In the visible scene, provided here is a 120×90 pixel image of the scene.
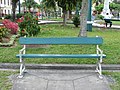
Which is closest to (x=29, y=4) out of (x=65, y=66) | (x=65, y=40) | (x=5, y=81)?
(x=65, y=66)

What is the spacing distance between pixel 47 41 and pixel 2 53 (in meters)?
2.38

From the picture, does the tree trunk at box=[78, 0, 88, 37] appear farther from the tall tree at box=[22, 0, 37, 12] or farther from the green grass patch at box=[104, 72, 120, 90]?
the tall tree at box=[22, 0, 37, 12]

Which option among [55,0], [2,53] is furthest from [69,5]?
[2,53]

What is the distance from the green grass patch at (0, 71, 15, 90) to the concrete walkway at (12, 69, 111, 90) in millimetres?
113

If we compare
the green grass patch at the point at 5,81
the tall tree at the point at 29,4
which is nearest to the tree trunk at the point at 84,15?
the green grass patch at the point at 5,81

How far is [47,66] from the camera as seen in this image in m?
7.49

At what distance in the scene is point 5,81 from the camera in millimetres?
6391

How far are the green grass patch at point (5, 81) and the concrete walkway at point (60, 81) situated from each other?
0.11m

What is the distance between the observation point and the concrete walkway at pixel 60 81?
237 inches

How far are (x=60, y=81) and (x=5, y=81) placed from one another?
125cm

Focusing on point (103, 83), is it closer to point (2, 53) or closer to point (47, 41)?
point (47, 41)

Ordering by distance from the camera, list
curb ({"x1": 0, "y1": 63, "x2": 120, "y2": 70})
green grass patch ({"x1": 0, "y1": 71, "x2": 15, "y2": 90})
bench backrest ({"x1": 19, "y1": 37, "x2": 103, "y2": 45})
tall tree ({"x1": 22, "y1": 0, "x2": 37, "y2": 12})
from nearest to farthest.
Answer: green grass patch ({"x1": 0, "y1": 71, "x2": 15, "y2": 90})
bench backrest ({"x1": 19, "y1": 37, "x2": 103, "y2": 45})
curb ({"x1": 0, "y1": 63, "x2": 120, "y2": 70})
tall tree ({"x1": 22, "y1": 0, "x2": 37, "y2": 12})

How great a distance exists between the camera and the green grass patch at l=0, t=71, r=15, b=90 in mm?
5992

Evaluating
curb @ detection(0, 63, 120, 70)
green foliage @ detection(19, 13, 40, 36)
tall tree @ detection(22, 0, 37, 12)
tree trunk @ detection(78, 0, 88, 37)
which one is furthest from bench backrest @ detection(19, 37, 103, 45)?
tall tree @ detection(22, 0, 37, 12)
